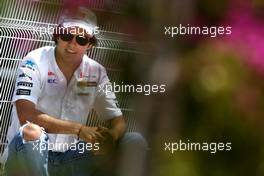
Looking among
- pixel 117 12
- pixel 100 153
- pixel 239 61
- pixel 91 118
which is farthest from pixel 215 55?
pixel 91 118

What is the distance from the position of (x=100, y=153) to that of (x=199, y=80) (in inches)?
13.8

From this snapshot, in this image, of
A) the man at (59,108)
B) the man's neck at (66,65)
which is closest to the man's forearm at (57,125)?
the man at (59,108)

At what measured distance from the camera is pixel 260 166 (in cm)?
113

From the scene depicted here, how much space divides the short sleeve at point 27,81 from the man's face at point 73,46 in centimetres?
9

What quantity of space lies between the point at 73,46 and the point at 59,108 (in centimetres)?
16

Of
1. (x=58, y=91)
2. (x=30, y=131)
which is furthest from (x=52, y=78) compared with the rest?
(x=30, y=131)

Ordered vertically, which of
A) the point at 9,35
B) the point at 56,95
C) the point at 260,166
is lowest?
the point at 260,166

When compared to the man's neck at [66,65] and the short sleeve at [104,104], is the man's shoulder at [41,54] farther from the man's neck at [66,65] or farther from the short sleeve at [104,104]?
the short sleeve at [104,104]

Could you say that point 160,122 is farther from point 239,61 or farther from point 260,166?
point 260,166

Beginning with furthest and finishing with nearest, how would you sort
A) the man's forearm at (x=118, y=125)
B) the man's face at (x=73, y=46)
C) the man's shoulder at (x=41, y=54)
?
the man's shoulder at (x=41, y=54) → the man's face at (x=73, y=46) → the man's forearm at (x=118, y=125)

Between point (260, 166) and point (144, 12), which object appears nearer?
point (144, 12)

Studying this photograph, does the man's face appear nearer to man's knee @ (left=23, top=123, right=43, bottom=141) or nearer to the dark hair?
the dark hair

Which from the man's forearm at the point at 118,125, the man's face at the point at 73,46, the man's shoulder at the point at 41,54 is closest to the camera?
the man's forearm at the point at 118,125

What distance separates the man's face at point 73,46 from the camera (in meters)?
1.57
